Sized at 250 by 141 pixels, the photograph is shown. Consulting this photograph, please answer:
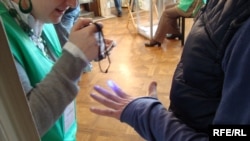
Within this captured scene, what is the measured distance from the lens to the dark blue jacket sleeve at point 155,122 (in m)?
0.62

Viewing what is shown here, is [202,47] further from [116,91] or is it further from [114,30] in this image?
[114,30]

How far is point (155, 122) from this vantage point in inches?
26.5

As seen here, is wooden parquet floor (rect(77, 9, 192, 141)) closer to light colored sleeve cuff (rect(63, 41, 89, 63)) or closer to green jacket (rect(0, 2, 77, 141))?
green jacket (rect(0, 2, 77, 141))

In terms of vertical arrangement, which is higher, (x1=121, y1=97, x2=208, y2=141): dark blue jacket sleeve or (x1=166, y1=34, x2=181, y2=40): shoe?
(x1=121, y1=97, x2=208, y2=141): dark blue jacket sleeve

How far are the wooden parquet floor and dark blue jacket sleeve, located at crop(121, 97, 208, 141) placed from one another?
1.03m

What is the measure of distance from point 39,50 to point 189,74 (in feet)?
1.48

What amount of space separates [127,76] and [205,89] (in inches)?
76.3

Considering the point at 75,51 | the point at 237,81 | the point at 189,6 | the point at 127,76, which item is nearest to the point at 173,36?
the point at 189,6

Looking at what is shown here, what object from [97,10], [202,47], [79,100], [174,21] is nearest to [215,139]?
[202,47]

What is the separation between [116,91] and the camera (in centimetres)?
80

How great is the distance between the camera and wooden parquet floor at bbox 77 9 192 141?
179 centimetres

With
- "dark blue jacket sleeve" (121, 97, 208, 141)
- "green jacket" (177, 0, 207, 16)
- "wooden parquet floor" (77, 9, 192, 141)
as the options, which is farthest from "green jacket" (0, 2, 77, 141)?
"green jacket" (177, 0, 207, 16)

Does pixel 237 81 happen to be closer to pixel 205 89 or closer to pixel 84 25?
pixel 205 89

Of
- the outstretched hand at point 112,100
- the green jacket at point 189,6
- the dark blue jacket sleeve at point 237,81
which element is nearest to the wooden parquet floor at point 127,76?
the green jacket at point 189,6
